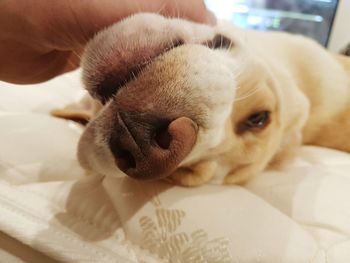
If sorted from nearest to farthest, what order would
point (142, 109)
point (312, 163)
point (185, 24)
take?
point (142, 109)
point (185, 24)
point (312, 163)

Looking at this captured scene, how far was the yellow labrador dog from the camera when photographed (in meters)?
0.77

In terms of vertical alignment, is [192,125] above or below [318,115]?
above

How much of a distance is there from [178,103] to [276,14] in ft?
10.7

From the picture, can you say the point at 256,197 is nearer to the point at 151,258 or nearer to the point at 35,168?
the point at 151,258

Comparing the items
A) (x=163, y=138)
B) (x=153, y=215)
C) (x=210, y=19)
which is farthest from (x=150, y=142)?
(x=210, y=19)

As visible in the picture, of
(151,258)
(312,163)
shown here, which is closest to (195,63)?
(151,258)

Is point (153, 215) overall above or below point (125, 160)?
below

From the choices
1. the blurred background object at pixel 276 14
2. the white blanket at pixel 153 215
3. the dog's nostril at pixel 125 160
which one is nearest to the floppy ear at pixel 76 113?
the white blanket at pixel 153 215

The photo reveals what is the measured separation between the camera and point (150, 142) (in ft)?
2.47

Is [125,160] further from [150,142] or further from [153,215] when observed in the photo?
[153,215]

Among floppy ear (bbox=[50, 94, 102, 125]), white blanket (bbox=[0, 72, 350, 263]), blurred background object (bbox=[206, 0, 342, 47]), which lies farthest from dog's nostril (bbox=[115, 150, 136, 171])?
blurred background object (bbox=[206, 0, 342, 47])

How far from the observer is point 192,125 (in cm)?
82

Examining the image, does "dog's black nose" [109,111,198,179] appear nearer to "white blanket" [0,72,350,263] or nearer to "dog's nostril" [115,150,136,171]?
"dog's nostril" [115,150,136,171]

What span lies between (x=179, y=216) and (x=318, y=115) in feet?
2.62
